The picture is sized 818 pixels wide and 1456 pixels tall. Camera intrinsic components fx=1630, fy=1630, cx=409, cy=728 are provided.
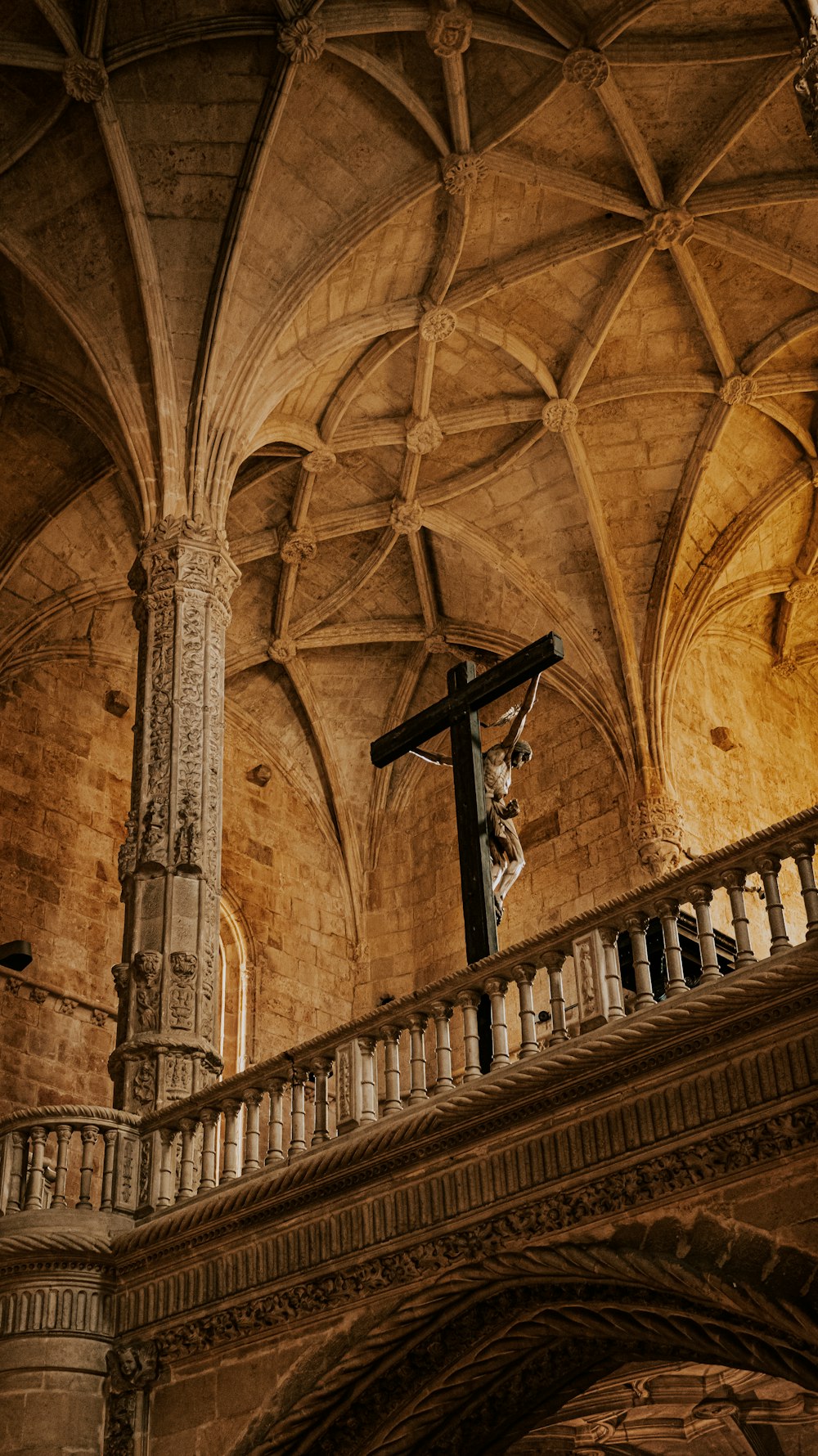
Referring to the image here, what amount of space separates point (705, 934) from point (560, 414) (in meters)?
10.0

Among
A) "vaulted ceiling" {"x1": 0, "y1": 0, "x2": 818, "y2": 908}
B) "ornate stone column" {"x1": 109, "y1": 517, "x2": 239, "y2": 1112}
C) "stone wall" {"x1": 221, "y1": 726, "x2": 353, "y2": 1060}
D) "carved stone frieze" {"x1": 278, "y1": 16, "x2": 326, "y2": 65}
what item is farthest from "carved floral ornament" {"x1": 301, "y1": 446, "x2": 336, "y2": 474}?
"carved stone frieze" {"x1": 278, "y1": 16, "x2": 326, "y2": 65}

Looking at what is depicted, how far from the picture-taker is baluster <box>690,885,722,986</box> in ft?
25.6

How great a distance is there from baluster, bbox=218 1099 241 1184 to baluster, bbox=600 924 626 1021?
2672 millimetres

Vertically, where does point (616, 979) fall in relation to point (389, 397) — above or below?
below

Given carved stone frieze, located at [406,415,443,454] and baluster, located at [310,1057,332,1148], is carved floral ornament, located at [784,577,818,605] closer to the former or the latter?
carved stone frieze, located at [406,415,443,454]

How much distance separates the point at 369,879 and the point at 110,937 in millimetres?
3897

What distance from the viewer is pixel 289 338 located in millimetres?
14570

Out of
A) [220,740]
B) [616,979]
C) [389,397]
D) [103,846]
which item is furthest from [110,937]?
[616,979]

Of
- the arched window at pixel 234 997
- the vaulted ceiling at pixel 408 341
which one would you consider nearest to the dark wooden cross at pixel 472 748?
the vaulted ceiling at pixel 408 341

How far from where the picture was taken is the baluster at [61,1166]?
10.0 m

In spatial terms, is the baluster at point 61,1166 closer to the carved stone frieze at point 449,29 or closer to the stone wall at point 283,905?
the stone wall at point 283,905

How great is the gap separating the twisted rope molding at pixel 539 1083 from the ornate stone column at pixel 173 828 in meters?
1.27

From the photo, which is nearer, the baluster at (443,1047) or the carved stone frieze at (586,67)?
the baluster at (443,1047)

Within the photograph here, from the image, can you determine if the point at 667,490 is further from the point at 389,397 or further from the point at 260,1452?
the point at 260,1452
